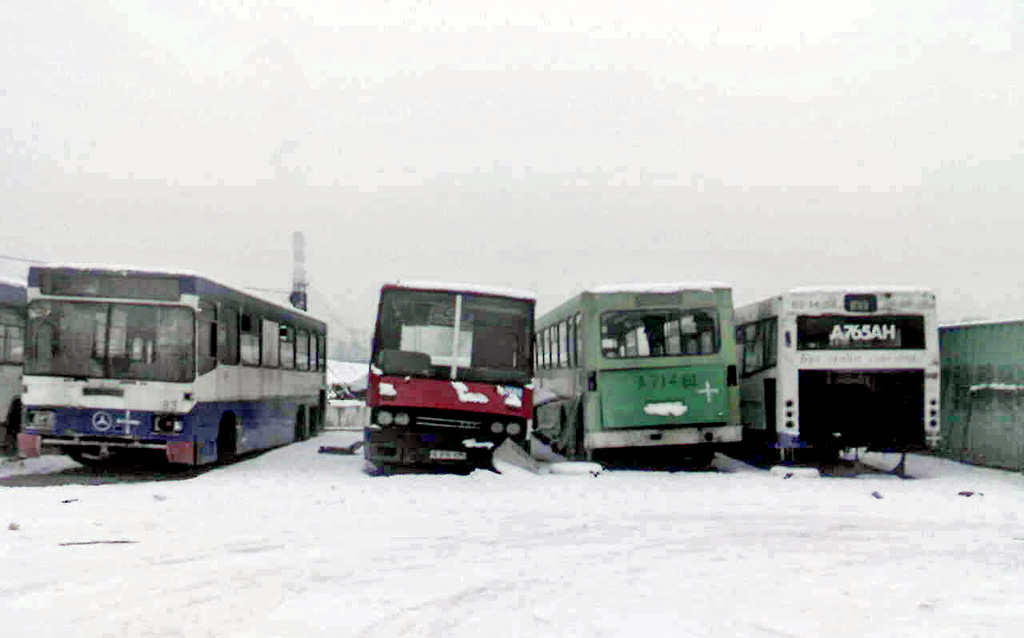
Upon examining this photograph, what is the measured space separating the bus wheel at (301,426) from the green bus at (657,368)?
7.01 m

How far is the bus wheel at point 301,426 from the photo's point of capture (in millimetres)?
21688

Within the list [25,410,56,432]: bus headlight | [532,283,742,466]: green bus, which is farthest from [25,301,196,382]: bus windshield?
[532,283,742,466]: green bus

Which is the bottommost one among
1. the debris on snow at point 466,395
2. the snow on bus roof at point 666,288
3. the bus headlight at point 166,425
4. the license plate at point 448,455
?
the license plate at point 448,455

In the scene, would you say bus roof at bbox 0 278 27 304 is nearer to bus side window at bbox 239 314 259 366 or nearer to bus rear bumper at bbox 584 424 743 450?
bus side window at bbox 239 314 259 366

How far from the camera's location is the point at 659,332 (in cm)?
1688

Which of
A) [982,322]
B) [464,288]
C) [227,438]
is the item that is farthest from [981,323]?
[227,438]

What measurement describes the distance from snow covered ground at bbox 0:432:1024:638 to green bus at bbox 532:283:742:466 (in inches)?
99.0

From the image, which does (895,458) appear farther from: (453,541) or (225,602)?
(225,602)

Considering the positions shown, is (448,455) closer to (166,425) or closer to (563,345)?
(166,425)

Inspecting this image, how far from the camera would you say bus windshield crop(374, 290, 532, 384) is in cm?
1490

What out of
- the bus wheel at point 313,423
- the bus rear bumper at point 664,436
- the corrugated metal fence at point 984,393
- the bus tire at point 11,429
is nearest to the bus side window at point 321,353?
the bus wheel at point 313,423

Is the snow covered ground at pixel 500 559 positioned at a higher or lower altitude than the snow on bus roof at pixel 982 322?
lower

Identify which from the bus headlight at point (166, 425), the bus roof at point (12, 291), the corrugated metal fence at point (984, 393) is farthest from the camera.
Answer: the corrugated metal fence at point (984, 393)

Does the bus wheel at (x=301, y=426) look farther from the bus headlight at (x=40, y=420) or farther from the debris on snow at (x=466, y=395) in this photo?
the debris on snow at (x=466, y=395)
